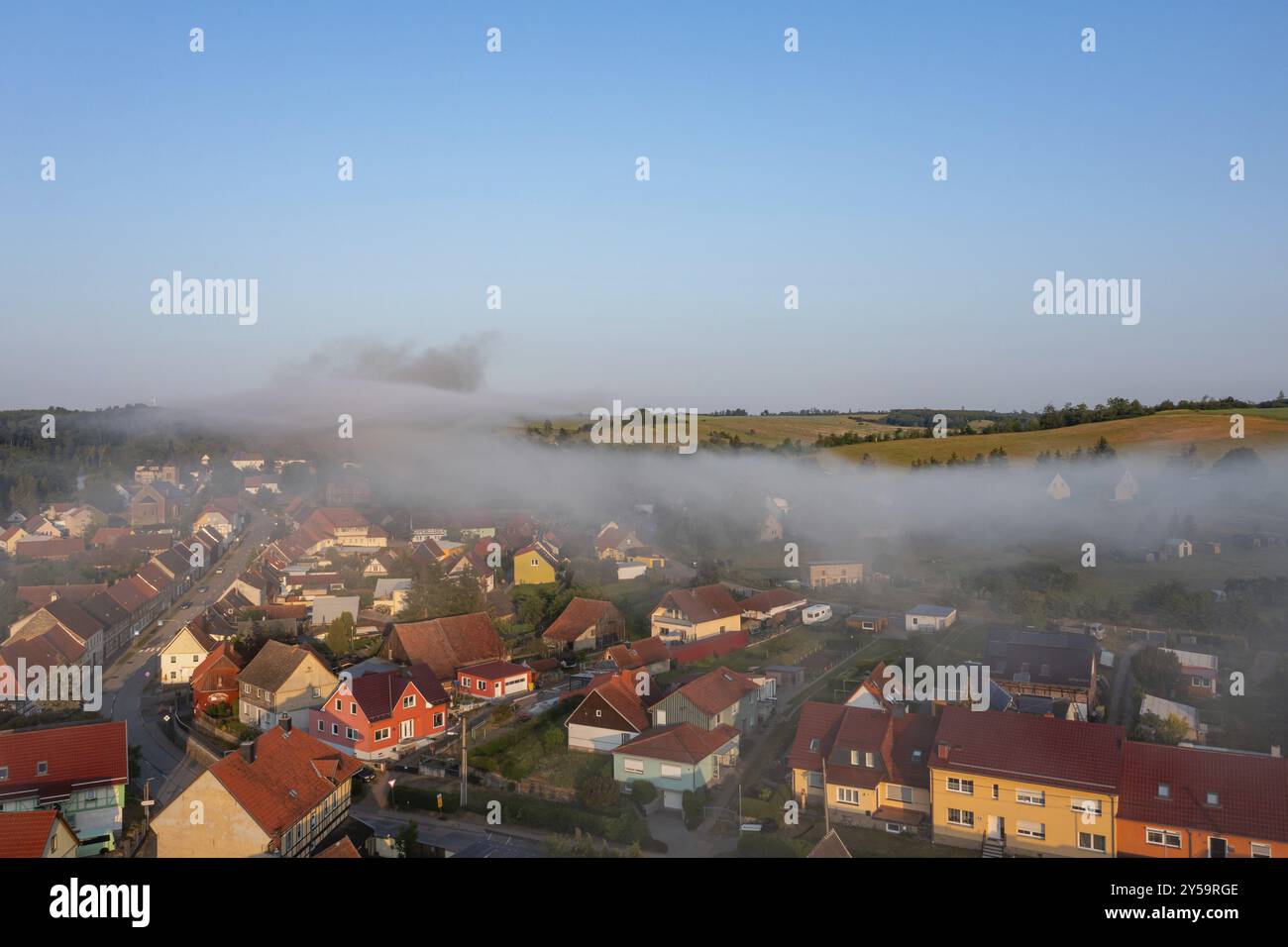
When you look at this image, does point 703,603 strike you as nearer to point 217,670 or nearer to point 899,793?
point 899,793

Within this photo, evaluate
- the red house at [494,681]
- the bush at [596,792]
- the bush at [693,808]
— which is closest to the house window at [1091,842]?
the bush at [693,808]

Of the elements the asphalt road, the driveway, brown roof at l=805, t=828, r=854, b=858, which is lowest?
the asphalt road

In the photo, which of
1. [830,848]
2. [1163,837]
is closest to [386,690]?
[830,848]

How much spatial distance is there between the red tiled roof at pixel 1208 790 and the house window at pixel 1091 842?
1.78 ft

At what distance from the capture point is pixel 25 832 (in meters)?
10.5

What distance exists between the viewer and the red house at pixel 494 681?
859 inches

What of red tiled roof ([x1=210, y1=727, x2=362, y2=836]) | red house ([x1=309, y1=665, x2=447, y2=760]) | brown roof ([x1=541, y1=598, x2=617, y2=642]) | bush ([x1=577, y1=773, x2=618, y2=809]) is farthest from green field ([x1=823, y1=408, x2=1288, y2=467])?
red tiled roof ([x1=210, y1=727, x2=362, y2=836])

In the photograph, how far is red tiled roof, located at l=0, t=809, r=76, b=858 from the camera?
10.3 metres

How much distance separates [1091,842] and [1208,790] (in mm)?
1750

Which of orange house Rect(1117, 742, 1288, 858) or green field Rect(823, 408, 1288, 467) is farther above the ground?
green field Rect(823, 408, 1288, 467)

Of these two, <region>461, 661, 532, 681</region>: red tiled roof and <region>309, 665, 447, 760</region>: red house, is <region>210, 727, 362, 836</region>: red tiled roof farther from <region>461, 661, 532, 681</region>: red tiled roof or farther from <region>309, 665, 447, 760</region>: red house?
<region>461, 661, 532, 681</region>: red tiled roof

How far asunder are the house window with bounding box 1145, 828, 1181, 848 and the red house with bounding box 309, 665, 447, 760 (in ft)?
45.7
